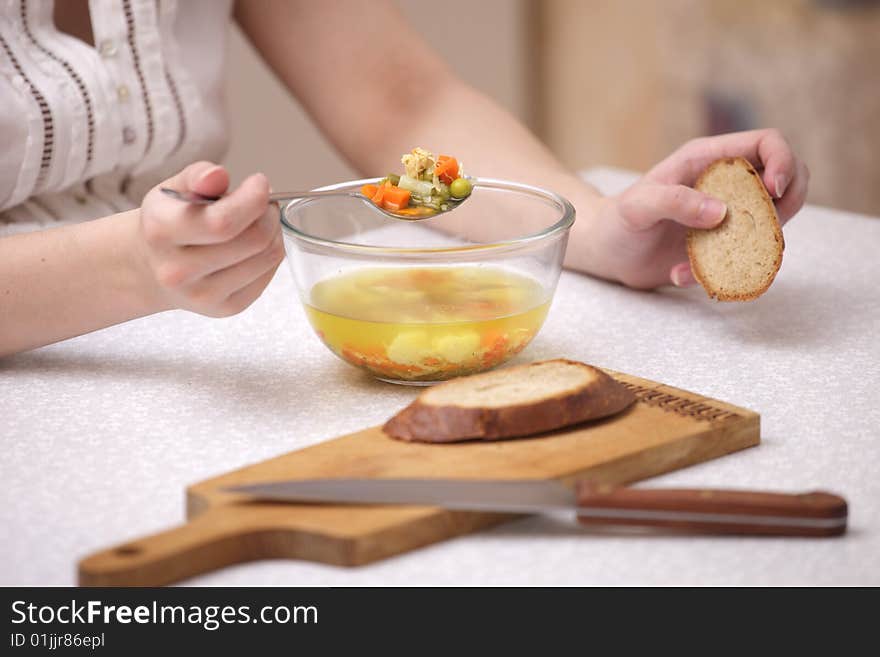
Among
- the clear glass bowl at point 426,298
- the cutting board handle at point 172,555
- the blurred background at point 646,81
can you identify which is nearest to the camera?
the cutting board handle at point 172,555

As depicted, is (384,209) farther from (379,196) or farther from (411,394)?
(411,394)

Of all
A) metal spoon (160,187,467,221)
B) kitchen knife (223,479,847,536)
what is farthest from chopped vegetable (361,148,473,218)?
kitchen knife (223,479,847,536)

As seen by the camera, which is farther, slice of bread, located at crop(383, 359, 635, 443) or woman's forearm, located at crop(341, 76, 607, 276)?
woman's forearm, located at crop(341, 76, 607, 276)

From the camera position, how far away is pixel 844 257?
1.39 meters

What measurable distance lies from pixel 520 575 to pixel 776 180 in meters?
0.60

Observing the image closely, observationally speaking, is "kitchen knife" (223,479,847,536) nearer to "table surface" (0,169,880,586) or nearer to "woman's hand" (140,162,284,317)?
"table surface" (0,169,880,586)

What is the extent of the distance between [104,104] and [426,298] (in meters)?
0.57

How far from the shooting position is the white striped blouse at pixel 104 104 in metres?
1.28

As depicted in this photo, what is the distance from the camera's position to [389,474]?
2.63ft

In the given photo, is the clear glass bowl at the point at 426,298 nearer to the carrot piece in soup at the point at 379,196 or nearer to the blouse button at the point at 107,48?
the carrot piece in soup at the point at 379,196

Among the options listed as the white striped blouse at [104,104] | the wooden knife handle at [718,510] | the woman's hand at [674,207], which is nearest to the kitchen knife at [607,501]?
the wooden knife handle at [718,510]

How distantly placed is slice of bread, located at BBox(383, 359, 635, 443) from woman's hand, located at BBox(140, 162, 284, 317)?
0.61 feet

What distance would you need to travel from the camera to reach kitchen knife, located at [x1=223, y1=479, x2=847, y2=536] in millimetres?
747

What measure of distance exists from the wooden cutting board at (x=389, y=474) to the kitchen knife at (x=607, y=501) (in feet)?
0.03
